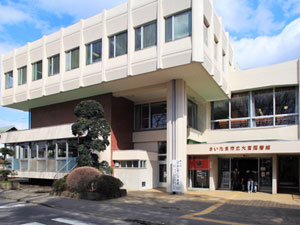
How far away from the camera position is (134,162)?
66.2ft

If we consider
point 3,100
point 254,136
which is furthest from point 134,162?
point 3,100

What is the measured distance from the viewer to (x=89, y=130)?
58.2 feet

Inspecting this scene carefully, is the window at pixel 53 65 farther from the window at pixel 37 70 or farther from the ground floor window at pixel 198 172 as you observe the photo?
the ground floor window at pixel 198 172

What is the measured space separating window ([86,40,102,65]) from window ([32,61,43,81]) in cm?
556

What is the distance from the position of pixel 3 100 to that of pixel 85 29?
1196 centimetres

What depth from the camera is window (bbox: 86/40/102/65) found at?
20484mm

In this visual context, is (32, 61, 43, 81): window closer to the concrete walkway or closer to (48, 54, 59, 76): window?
(48, 54, 59, 76): window

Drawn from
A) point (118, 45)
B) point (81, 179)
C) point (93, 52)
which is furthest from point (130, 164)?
point (93, 52)

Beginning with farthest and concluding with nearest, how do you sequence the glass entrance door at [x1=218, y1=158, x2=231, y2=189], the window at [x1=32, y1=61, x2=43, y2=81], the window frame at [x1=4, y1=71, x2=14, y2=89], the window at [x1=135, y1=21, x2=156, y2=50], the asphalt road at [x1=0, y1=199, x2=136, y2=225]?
the window frame at [x1=4, y1=71, x2=14, y2=89]
the window at [x1=32, y1=61, x2=43, y2=81]
the glass entrance door at [x1=218, y1=158, x2=231, y2=189]
the window at [x1=135, y1=21, x2=156, y2=50]
the asphalt road at [x1=0, y1=199, x2=136, y2=225]

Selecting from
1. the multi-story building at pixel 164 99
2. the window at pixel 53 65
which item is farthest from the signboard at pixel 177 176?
the window at pixel 53 65

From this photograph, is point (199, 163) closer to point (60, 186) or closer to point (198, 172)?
point (198, 172)

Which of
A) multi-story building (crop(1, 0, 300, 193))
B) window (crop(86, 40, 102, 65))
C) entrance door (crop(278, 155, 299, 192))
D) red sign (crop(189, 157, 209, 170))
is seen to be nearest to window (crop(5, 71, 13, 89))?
multi-story building (crop(1, 0, 300, 193))

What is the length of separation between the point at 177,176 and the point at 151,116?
6.98m

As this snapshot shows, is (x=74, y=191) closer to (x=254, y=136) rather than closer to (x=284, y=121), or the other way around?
(x=254, y=136)
